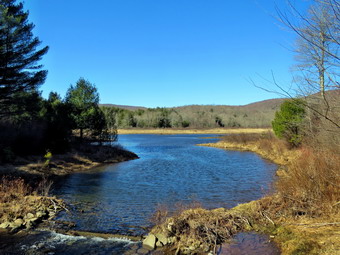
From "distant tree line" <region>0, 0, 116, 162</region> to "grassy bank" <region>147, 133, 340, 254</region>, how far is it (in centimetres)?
1813

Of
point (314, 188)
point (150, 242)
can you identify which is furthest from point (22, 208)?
point (314, 188)

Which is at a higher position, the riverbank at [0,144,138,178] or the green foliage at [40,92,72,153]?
the green foliage at [40,92,72,153]

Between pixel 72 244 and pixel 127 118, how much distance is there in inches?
4882

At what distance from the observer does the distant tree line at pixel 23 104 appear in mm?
20875

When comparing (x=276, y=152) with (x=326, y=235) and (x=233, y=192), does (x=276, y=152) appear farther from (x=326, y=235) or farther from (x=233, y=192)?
(x=326, y=235)

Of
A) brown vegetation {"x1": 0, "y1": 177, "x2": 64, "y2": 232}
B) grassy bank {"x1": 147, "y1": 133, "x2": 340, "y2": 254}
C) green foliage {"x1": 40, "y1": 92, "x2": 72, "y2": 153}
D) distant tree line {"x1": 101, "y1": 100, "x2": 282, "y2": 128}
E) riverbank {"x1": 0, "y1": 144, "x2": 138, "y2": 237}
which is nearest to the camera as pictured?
grassy bank {"x1": 147, "y1": 133, "x2": 340, "y2": 254}

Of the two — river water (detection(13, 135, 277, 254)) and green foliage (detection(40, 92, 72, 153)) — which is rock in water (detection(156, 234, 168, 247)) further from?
green foliage (detection(40, 92, 72, 153))

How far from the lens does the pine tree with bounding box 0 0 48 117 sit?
20.4 metres

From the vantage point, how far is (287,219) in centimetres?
870

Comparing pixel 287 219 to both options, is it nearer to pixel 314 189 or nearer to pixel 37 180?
pixel 314 189

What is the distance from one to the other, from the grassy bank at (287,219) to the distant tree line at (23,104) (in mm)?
18125

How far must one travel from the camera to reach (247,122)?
474 feet

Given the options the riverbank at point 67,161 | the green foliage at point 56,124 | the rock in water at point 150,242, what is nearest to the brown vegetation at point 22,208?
the rock in water at point 150,242

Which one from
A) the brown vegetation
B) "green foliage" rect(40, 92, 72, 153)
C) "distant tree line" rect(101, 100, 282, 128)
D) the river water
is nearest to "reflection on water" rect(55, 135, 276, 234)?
the river water
